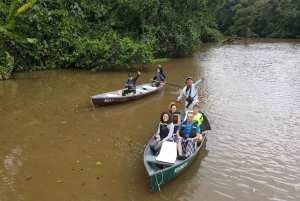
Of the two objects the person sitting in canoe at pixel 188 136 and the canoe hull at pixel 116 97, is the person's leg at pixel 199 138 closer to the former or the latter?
the person sitting in canoe at pixel 188 136

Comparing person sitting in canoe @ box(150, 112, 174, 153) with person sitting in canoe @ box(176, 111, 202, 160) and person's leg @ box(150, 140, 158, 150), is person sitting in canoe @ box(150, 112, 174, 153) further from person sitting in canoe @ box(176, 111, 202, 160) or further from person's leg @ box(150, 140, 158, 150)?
person sitting in canoe @ box(176, 111, 202, 160)

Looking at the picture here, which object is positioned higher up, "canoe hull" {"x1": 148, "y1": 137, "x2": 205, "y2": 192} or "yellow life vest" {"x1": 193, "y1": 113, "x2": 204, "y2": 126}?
"yellow life vest" {"x1": 193, "y1": 113, "x2": 204, "y2": 126}

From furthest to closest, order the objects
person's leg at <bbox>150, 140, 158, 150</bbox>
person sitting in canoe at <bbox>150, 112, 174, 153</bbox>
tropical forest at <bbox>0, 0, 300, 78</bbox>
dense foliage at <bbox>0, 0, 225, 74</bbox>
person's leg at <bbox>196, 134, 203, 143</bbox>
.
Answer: dense foliage at <bbox>0, 0, 225, 74</bbox>, tropical forest at <bbox>0, 0, 300, 78</bbox>, person's leg at <bbox>196, 134, 203, 143</bbox>, person sitting in canoe at <bbox>150, 112, 174, 153</bbox>, person's leg at <bbox>150, 140, 158, 150</bbox>

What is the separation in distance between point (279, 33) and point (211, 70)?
4283cm

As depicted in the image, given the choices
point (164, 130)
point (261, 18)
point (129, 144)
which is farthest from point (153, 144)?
point (261, 18)

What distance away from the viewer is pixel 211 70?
20.5 meters

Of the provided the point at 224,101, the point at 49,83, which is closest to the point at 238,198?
the point at 224,101

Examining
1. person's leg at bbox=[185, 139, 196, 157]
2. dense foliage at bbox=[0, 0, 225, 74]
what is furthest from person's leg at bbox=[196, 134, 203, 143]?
dense foliage at bbox=[0, 0, 225, 74]

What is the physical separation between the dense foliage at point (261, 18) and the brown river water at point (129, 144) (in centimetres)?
4554

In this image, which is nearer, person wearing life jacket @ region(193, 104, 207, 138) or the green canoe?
the green canoe

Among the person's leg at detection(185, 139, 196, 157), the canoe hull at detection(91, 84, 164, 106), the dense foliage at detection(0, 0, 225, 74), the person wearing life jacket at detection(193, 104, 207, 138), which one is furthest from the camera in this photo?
the dense foliage at detection(0, 0, 225, 74)

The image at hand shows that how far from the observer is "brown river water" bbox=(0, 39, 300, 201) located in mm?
5980

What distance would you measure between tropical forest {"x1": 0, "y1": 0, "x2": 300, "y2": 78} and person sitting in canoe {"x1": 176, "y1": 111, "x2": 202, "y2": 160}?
11.1 m

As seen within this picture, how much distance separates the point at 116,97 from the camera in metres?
11.7
